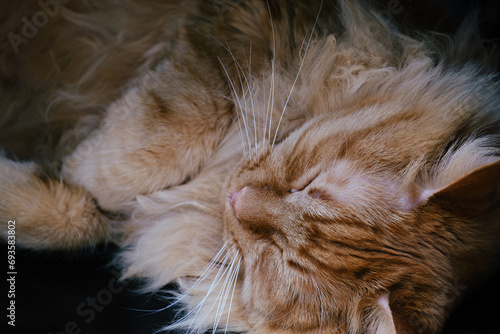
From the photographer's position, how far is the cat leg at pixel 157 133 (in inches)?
54.7

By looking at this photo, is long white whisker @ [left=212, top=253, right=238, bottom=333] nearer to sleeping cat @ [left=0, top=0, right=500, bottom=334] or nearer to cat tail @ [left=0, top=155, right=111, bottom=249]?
sleeping cat @ [left=0, top=0, right=500, bottom=334]

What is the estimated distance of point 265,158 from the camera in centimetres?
126

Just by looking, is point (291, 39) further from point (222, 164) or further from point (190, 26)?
point (222, 164)

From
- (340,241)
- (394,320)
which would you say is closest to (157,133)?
(340,241)

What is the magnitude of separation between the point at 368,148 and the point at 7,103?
139 centimetres

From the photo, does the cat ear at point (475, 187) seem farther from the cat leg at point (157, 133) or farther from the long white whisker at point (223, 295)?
the cat leg at point (157, 133)

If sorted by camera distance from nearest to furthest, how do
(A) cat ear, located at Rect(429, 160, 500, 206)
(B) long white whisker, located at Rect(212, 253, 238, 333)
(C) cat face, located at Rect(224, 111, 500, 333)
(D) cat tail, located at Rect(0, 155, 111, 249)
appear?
(A) cat ear, located at Rect(429, 160, 500, 206) → (C) cat face, located at Rect(224, 111, 500, 333) → (B) long white whisker, located at Rect(212, 253, 238, 333) → (D) cat tail, located at Rect(0, 155, 111, 249)

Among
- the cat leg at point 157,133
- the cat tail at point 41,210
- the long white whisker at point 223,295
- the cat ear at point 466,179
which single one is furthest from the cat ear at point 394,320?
the cat tail at point 41,210

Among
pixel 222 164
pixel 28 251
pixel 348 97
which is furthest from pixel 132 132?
pixel 348 97

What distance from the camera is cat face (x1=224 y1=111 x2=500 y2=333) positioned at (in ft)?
3.47

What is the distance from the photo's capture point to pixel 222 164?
4.85ft

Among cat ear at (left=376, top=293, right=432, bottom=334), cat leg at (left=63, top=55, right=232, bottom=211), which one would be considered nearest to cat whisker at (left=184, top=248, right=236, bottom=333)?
cat leg at (left=63, top=55, right=232, bottom=211)

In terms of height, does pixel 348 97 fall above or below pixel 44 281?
above

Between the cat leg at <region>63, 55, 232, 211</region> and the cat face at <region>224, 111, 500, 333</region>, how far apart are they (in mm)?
304
